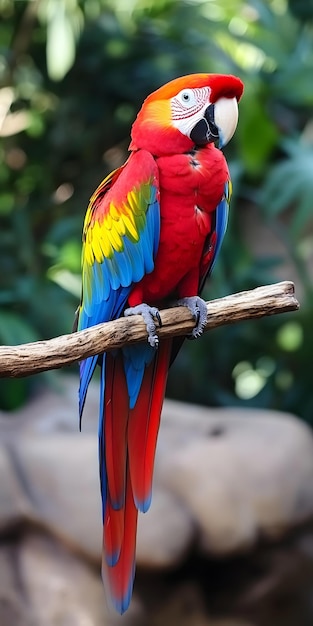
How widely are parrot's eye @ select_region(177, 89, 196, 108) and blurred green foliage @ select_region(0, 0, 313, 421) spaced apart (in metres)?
1.22

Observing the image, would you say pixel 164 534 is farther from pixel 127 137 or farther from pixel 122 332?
pixel 127 137

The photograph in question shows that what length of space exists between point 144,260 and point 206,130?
0.49ft

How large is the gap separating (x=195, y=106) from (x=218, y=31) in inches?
62.3

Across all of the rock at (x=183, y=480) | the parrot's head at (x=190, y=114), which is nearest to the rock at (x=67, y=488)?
the rock at (x=183, y=480)

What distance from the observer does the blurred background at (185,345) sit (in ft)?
5.01

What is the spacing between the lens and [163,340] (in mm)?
875

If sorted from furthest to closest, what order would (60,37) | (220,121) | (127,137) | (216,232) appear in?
(127,137)
(60,37)
(216,232)
(220,121)

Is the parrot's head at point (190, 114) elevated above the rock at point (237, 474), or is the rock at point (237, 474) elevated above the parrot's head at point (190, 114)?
the parrot's head at point (190, 114)

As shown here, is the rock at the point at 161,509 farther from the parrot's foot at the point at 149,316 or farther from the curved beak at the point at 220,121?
the curved beak at the point at 220,121

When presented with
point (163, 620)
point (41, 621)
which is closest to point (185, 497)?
point (163, 620)

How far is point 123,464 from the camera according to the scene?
0.82 m

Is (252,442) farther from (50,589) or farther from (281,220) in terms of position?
(281,220)

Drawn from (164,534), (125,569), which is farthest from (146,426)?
(164,534)

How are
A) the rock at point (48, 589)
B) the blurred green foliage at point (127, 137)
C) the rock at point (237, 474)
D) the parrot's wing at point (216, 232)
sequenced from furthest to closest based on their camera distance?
1. the blurred green foliage at point (127, 137)
2. the rock at point (237, 474)
3. the rock at point (48, 589)
4. the parrot's wing at point (216, 232)
